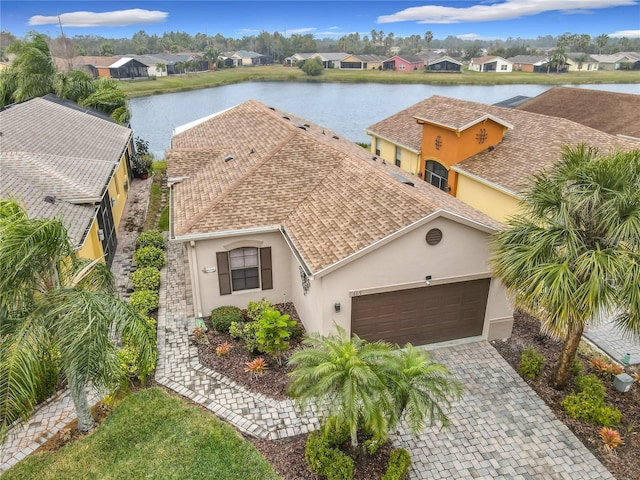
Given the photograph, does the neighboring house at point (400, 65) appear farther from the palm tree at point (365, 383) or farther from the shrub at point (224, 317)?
the palm tree at point (365, 383)

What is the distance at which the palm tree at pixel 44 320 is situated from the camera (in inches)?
273

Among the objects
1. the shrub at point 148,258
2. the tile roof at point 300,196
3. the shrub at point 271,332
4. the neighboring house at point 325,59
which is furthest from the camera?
the neighboring house at point 325,59

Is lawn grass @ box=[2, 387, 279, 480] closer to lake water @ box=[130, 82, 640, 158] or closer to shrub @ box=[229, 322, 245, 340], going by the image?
shrub @ box=[229, 322, 245, 340]

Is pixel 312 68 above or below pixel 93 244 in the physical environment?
above

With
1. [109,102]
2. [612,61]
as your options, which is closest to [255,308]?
[109,102]

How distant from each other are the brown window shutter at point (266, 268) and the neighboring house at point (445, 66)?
11132 centimetres

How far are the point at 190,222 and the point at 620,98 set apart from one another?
86.6ft

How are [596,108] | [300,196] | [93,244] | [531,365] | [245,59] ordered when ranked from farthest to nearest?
[245,59] < [596,108] < [93,244] < [300,196] < [531,365]

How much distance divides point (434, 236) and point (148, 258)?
35.2ft

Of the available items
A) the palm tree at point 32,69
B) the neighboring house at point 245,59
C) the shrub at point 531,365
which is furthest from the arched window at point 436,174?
the neighboring house at point 245,59

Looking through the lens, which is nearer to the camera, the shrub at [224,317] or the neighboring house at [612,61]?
the shrub at [224,317]

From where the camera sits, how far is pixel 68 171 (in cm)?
1697

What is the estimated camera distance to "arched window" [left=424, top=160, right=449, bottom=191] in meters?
22.4

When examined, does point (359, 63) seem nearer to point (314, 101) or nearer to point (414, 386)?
point (314, 101)
